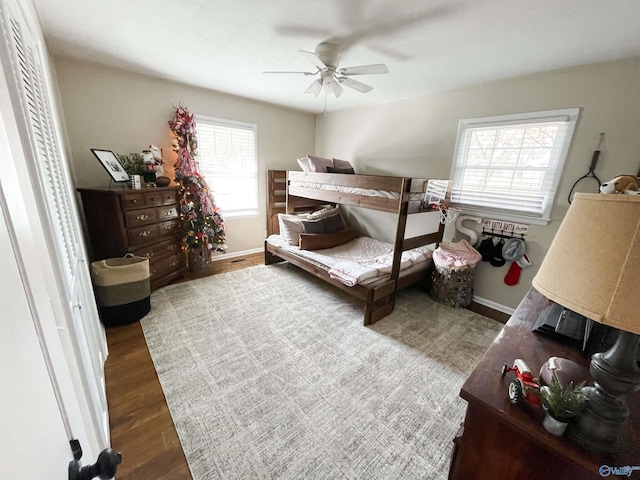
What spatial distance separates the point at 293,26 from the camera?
6.00ft

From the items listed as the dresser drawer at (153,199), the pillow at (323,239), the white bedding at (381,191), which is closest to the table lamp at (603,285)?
the white bedding at (381,191)

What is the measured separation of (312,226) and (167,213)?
1.79 metres

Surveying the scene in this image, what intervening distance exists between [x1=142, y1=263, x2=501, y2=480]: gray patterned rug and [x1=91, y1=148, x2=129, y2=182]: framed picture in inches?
52.4

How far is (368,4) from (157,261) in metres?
3.08

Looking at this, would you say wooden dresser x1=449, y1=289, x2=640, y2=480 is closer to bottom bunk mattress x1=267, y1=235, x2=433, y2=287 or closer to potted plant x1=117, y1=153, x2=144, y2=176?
bottom bunk mattress x1=267, y1=235, x2=433, y2=287

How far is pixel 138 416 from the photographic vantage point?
1.53 meters

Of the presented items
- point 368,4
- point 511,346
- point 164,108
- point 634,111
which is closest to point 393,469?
point 511,346

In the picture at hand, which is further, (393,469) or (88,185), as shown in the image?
(88,185)

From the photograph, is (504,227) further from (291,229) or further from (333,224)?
(291,229)

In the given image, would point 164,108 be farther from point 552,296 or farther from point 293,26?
point 552,296

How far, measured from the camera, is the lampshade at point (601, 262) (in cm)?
52

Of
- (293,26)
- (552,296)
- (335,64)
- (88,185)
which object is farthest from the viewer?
(88,185)

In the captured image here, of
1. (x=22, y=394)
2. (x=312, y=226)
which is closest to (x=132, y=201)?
(x=312, y=226)

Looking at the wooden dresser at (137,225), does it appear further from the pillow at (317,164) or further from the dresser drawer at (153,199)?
the pillow at (317,164)
